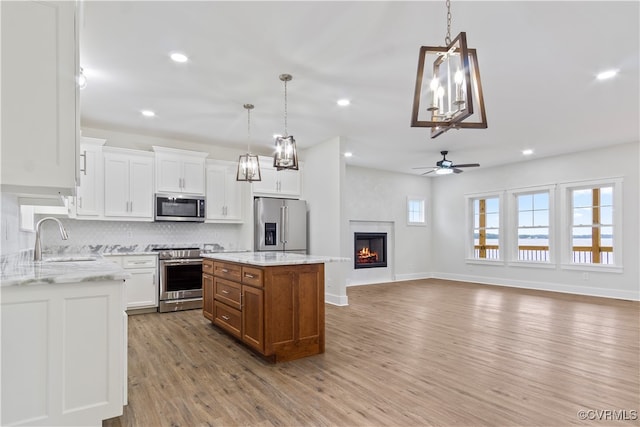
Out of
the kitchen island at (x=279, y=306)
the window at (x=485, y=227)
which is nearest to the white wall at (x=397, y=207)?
the window at (x=485, y=227)

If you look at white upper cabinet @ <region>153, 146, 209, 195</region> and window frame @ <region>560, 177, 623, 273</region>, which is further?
window frame @ <region>560, 177, 623, 273</region>

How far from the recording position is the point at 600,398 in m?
2.49

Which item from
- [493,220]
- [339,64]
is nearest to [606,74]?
[339,64]

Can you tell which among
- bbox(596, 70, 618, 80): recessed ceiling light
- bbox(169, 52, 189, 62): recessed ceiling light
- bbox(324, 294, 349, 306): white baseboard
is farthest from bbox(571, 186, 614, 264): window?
bbox(169, 52, 189, 62): recessed ceiling light

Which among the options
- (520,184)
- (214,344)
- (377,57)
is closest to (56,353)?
(214,344)

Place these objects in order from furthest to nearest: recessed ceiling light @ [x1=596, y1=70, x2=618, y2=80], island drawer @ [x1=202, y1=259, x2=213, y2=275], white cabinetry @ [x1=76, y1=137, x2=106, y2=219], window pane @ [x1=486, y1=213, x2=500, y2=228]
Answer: window pane @ [x1=486, y1=213, x2=500, y2=228]
white cabinetry @ [x1=76, y1=137, x2=106, y2=219]
island drawer @ [x1=202, y1=259, x2=213, y2=275]
recessed ceiling light @ [x1=596, y1=70, x2=618, y2=80]

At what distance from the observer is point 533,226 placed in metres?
7.71

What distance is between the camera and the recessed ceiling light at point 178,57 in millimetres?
3201

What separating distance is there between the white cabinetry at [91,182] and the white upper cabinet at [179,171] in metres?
0.74

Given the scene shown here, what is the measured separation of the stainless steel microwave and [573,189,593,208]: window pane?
283 inches

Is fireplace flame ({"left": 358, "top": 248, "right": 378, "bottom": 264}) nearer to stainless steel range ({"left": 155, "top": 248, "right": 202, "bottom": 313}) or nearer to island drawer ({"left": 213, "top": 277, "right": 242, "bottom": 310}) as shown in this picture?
stainless steel range ({"left": 155, "top": 248, "right": 202, "bottom": 313})

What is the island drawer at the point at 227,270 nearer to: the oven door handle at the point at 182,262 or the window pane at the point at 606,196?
the oven door handle at the point at 182,262

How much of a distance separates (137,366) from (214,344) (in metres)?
0.79

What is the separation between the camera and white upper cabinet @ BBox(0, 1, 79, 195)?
1.79m
